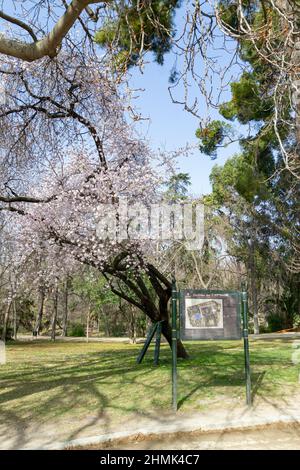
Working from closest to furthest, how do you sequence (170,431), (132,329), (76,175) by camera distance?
(170,431) → (76,175) → (132,329)

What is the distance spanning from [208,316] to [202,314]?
91 millimetres

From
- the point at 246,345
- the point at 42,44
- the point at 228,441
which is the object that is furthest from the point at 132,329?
the point at 42,44

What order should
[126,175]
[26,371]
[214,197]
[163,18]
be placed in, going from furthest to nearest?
1. [214,197]
2. [126,175]
3. [26,371]
4. [163,18]

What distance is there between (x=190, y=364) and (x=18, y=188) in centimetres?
578

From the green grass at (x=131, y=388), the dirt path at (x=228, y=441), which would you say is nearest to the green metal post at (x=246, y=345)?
Answer: the green grass at (x=131, y=388)

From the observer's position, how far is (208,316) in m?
6.40

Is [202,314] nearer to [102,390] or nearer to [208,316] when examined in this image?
[208,316]

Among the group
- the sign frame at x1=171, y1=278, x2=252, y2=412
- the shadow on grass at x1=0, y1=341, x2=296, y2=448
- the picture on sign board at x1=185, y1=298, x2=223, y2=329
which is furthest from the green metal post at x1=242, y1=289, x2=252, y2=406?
the shadow on grass at x1=0, y1=341, x2=296, y2=448

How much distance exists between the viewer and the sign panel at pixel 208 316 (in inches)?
248

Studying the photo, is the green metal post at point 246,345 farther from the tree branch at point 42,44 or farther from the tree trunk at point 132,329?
the tree trunk at point 132,329

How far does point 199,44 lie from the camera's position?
464 centimetres

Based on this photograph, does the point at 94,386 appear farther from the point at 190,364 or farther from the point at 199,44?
the point at 199,44

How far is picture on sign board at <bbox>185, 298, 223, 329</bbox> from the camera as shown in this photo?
20.8 feet
